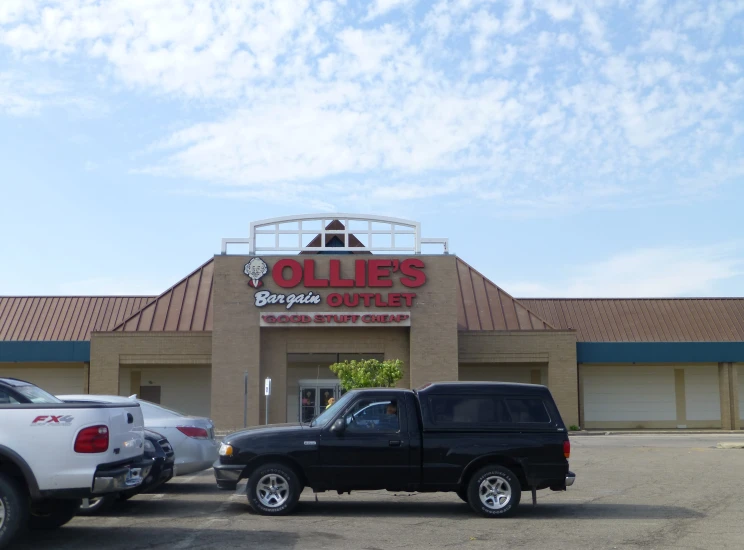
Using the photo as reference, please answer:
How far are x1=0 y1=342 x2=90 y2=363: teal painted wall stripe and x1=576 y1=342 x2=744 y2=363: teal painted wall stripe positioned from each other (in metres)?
22.2

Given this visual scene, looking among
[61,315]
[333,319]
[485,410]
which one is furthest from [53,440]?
[61,315]

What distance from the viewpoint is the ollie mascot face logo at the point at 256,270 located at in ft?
114

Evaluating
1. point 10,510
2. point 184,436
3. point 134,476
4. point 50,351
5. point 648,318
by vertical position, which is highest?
point 648,318

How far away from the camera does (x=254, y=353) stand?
3472 cm

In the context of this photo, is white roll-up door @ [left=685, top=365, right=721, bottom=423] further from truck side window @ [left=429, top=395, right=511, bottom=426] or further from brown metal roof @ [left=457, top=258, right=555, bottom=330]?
truck side window @ [left=429, top=395, right=511, bottom=426]

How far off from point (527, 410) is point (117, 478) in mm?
5767

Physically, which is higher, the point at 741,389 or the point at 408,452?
the point at 741,389

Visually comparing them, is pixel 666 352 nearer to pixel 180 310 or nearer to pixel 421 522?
pixel 180 310

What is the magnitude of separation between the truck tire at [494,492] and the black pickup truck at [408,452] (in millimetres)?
14

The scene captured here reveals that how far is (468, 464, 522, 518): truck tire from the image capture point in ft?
37.9

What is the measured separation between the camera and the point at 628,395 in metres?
40.7

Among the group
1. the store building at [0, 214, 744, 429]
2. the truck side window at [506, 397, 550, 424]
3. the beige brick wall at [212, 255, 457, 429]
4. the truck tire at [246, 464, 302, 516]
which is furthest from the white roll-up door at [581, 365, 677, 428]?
the truck tire at [246, 464, 302, 516]

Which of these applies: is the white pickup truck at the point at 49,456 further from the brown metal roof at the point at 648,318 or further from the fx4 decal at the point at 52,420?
the brown metal roof at the point at 648,318

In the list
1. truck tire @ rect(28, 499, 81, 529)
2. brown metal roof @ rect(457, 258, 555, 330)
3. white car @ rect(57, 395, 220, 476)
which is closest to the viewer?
truck tire @ rect(28, 499, 81, 529)
